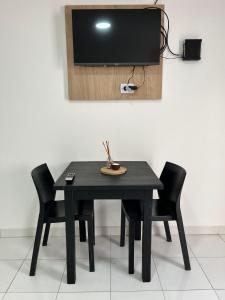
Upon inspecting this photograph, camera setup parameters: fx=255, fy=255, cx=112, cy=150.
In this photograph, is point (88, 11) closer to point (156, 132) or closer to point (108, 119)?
point (108, 119)

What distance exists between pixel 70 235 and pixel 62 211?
0.97 ft

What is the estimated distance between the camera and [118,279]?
189cm

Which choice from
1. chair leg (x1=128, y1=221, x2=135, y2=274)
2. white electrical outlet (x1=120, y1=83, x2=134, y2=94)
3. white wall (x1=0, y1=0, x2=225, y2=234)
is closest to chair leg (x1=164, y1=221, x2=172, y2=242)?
white wall (x1=0, y1=0, x2=225, y2=234)

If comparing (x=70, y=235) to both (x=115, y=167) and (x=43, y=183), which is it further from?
(x=115, y=167)

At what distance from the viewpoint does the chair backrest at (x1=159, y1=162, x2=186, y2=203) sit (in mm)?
1908

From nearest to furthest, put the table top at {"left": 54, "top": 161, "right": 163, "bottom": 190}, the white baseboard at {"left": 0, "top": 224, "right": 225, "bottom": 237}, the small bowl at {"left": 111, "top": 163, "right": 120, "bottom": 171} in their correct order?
the table top at {"left": 54, "top": 161, "right": 163, "bottom": 190}
the small bowl at {"left": 111, "top": 163, "right": 120, "bottom": 171}
the white baseboard at {"left": 0, "top": 224, "right": 225, "bottom": 237}

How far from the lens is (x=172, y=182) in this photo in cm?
203

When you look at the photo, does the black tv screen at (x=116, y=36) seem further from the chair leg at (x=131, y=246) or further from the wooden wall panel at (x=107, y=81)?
the chair leg at (x=131, y=246)

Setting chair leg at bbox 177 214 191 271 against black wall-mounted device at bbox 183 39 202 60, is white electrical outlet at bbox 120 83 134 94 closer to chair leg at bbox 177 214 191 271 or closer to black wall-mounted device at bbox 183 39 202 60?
black wall-mounted device at bbox 183 39 202 60

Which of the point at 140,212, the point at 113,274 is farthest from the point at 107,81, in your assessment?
the point at 113,274

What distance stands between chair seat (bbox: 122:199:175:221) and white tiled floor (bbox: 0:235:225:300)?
17.3 inches

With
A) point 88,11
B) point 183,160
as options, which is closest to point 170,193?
point 183,160

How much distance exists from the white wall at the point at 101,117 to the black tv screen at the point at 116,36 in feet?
0.63

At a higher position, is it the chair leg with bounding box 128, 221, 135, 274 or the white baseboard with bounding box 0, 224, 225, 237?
the chair leg with bounding box 128, 221, 135, 274
